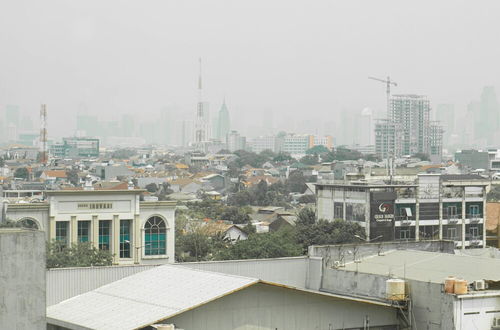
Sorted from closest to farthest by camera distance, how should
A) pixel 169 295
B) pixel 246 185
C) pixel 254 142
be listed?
pixel 169 295 → pixel 246 185 → pixel 254 142

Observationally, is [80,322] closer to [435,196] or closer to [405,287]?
[405,287]

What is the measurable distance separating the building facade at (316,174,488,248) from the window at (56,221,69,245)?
28.4ft

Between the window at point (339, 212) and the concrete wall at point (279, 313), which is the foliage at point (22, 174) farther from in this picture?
the concrete wall at point (279, 313)

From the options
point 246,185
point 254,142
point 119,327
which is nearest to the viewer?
point 119,327

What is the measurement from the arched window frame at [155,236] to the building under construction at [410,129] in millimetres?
108415

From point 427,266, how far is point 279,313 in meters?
2.48

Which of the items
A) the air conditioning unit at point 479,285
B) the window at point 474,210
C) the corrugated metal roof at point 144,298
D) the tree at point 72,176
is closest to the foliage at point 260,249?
the window at point 474,210

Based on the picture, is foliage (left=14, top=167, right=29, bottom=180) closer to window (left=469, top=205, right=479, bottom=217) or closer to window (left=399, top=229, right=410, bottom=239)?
window (left=469, top=205, right=479, bottom=217)

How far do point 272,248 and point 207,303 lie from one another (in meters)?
12.7

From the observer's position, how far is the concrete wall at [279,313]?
11.2 meters

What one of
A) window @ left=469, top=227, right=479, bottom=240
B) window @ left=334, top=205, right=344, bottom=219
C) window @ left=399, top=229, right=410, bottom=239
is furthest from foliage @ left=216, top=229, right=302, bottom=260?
window @ left=469, top=227, right=479, bottom=240

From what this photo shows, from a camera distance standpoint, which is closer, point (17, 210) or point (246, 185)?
point (17, 210)

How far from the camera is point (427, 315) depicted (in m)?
11.8

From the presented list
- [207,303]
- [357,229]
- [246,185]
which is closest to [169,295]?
[207,303]
